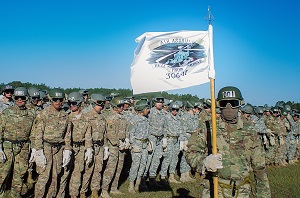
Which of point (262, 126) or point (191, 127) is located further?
point (262, 126)

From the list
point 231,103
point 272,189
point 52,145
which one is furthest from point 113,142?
point 272,189

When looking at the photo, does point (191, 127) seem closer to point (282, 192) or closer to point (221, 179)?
point (282, 192)

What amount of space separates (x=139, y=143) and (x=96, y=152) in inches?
63.8

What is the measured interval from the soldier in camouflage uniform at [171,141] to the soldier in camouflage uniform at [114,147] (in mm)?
2088

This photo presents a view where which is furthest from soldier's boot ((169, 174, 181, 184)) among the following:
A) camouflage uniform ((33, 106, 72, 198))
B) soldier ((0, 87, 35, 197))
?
soldier ((0, 87, 35, 197))

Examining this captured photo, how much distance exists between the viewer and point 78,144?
794 cm

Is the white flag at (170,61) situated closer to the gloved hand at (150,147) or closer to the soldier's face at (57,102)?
the soldier's face at (57,102)

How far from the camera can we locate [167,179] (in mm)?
11328

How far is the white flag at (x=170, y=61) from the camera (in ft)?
17.2

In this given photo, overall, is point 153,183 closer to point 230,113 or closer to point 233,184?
point 233,184

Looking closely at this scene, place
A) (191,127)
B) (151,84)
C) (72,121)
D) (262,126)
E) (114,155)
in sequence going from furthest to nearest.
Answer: (262,126), (191,127), (114,155), (72,121), (151,84)

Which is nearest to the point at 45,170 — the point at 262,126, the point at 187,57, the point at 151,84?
the point at 151,84

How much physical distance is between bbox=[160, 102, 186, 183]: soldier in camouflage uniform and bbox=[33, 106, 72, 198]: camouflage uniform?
172 inches

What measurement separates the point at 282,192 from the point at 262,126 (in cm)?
499
